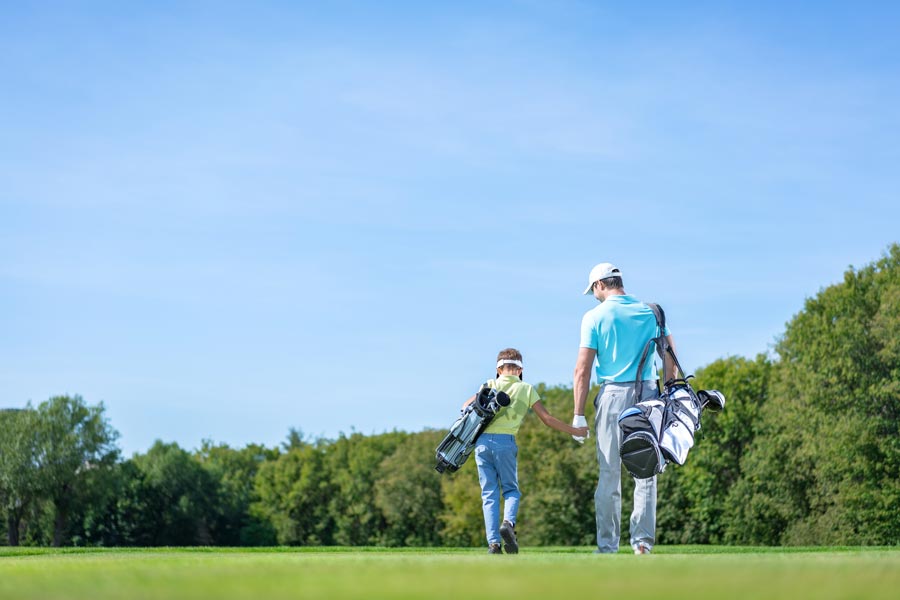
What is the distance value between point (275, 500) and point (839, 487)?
69562 mm

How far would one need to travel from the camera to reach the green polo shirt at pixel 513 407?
39.7 feet

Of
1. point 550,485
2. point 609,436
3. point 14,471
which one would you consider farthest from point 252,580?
point 14,471

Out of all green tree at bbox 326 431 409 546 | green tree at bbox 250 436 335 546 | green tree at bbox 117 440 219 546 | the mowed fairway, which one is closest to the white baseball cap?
the mowed fairway

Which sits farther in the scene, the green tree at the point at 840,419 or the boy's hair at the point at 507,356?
the green tree at the point at 840,419

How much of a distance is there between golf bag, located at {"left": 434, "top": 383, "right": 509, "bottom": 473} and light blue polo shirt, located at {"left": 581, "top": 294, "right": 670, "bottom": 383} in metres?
1.60

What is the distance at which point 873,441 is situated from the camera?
49.6 metres

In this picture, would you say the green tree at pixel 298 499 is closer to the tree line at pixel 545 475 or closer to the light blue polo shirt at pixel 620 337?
the tree line at pixel 545 475

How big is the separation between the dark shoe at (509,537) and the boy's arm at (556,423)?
45.3 inches

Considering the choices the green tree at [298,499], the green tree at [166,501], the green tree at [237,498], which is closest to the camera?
the green tree at [166,501]

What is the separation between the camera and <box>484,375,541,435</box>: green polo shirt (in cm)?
1209

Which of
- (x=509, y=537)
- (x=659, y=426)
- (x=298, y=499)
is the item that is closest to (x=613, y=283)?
(x=659, y=426)

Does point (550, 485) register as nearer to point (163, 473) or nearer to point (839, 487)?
point (839, 487)

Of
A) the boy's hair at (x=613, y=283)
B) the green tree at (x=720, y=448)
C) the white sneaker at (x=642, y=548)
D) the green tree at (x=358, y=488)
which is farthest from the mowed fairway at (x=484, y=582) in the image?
the green tree at (x=358, y=488)

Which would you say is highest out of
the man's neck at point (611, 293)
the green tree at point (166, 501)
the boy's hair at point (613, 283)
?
the boy's hair at point (613, 283)
